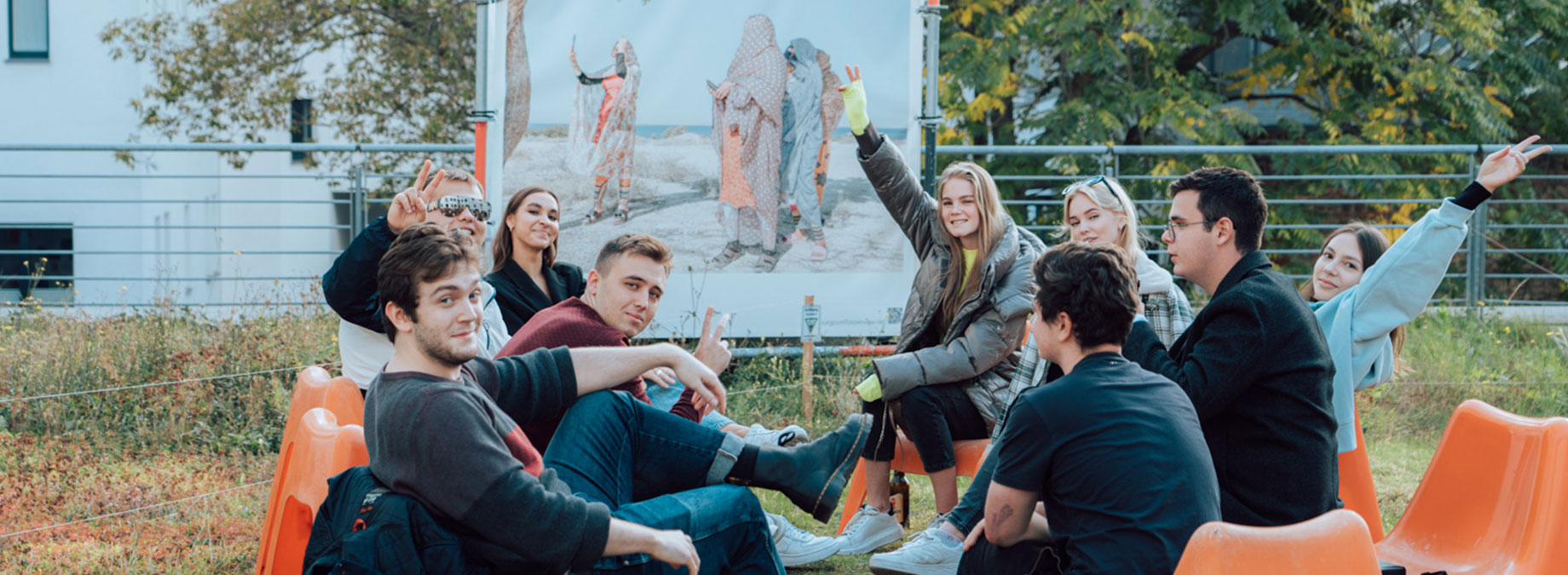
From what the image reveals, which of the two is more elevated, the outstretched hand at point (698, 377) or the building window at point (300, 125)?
the building window at point (300, 125)

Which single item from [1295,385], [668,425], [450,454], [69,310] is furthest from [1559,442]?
[69,310]

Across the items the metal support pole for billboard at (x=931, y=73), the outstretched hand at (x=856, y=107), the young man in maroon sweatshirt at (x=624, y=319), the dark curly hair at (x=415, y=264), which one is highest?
the metal support pole for billboard at (x=931, y=73)

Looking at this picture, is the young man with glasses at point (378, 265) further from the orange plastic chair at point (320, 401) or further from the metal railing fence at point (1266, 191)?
the metal railing fence at point (1266, 191)

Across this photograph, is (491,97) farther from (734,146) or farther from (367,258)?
(367,258)

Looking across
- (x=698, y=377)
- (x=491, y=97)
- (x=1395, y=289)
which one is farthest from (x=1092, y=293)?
(x=491, y=97)

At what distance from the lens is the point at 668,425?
125 inches

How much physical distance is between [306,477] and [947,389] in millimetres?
2185

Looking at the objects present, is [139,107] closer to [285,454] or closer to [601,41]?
[601,41]

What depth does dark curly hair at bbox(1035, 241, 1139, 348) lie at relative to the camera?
2.60m

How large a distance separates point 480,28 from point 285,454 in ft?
9.42

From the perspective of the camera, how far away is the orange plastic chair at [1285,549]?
7.59ft

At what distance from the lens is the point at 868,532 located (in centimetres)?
437

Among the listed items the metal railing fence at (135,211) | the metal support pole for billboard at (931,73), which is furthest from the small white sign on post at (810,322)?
the metal railing fence at (135,211)

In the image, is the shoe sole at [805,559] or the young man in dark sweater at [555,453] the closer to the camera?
the young man in dark sweater at [555,453]
